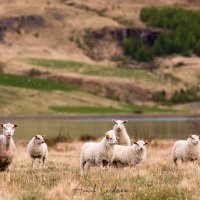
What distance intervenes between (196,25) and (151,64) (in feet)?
77.5

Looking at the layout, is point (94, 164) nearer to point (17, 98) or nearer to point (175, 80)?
point (17, 98)

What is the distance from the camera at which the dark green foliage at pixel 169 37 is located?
181375mm

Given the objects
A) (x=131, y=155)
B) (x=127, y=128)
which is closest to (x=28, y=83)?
(x=127, y=128)

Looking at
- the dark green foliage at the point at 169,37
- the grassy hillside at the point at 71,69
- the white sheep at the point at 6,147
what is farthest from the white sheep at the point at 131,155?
the dark green foliage at the point at 169,37

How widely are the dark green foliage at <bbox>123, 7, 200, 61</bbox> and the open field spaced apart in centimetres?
15882

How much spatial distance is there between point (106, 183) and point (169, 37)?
566 ft

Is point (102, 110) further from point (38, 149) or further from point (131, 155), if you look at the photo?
point (131, 155)

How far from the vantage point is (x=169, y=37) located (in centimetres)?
18850

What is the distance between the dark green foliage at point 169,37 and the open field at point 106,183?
159 metres

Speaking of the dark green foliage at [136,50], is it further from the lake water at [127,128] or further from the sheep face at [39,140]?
the sheep face at [39,140]

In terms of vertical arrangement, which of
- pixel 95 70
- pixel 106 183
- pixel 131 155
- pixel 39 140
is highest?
pixel 95 70

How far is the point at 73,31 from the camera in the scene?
185 m

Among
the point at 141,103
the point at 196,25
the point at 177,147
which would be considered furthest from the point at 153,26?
the point at 177,147

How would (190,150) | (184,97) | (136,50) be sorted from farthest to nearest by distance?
1. (136,50)
2. (184,97)
3. (190,150)
